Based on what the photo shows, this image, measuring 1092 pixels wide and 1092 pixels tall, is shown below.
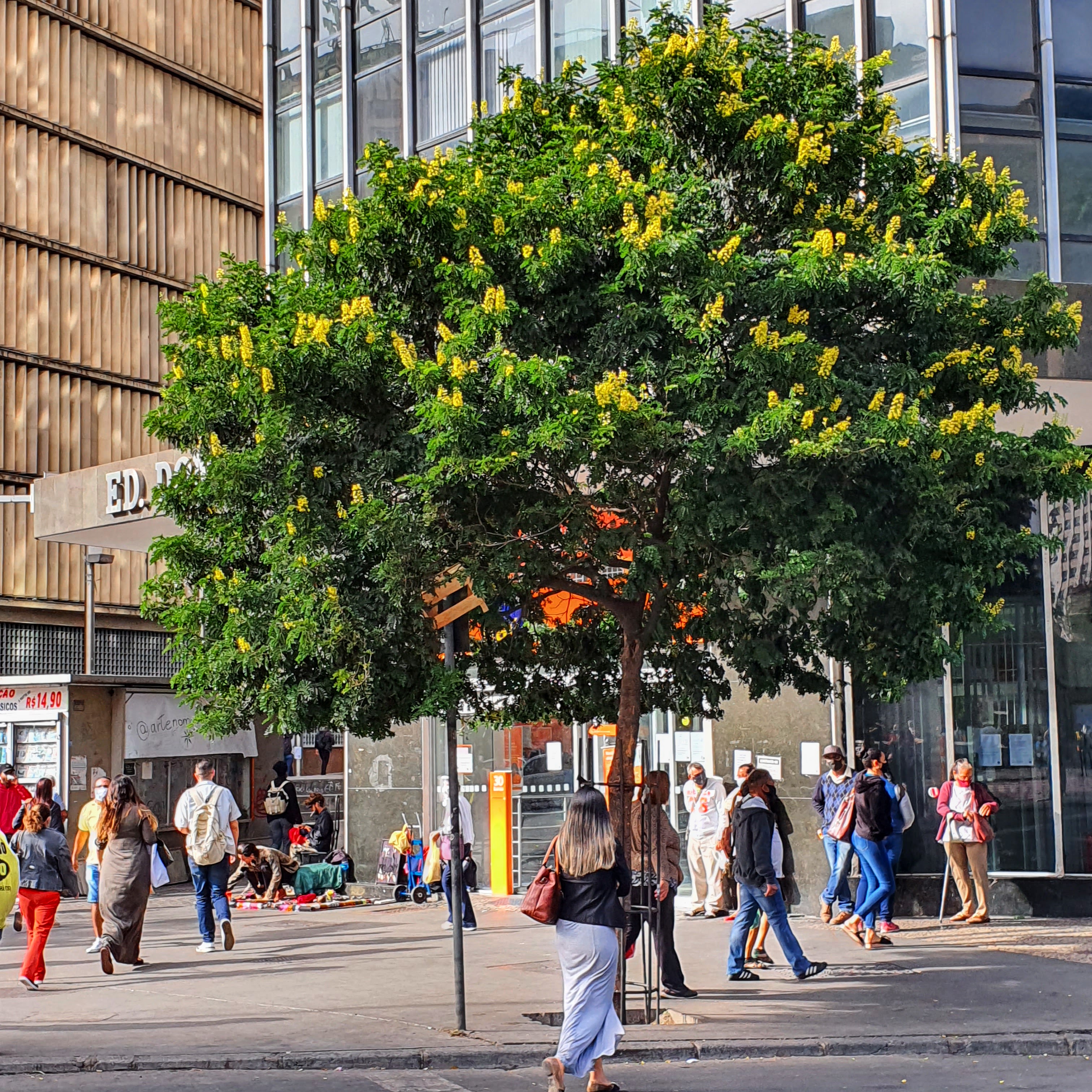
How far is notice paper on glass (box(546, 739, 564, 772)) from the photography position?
2016 centimetres

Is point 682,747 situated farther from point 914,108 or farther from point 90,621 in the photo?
point 90,621

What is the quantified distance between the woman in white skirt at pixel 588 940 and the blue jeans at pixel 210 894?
275 inches

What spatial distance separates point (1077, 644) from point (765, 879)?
630 cm

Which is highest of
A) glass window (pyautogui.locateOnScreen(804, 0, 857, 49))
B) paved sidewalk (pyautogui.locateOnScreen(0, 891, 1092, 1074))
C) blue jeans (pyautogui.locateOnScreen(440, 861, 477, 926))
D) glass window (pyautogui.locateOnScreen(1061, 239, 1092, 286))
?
glass window (pyautogui.locateOnScreen(804, 0, 857, 49))

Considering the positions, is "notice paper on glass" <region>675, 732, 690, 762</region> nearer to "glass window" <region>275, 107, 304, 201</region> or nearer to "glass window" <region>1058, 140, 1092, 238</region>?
"glass window" <region>1058, 140, 1092, 238</region>

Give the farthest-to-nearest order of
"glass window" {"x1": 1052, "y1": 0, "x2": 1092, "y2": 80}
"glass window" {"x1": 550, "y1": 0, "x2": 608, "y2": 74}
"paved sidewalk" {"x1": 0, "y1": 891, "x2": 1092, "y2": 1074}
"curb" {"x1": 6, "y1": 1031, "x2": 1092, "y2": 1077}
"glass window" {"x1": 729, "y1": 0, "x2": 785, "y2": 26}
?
"glass window" {"x1": 550, "y1": 0, "x2": 608, "y2": 74}
"glass window" {"x1": 729, "y1": 0, "x2": 785, "y2": 26}
"glass window" {"x1": 1052, "y1": 0, "x2": 1092, "y2": 80}
"paved sidewalk" {"x1": 0, "y1": 891, "x2": 1092, "y2": 1074}
"curb" {"x1": 6, "y1": 1031, "x2": 1092, "y2": 1077}

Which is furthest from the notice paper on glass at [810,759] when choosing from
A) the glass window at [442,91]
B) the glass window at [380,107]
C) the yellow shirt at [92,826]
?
the glass window at [380,107]

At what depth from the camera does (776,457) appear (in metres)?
9.74

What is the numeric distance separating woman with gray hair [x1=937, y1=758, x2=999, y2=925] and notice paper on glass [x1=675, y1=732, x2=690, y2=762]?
351 cm

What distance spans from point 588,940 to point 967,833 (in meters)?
8.41

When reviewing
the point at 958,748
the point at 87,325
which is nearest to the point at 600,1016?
the point at 958,748

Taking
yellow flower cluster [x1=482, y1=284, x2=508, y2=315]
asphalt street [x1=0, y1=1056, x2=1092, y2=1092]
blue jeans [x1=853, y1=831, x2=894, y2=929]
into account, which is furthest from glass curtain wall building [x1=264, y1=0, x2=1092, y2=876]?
yellow flower cluster [x1=482, y1=284, x2=508, y2=315]

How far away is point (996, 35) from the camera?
1691 centimetres

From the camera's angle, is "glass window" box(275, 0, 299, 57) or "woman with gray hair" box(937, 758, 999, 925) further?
"glass window" box(275, 0, 299, 57)
